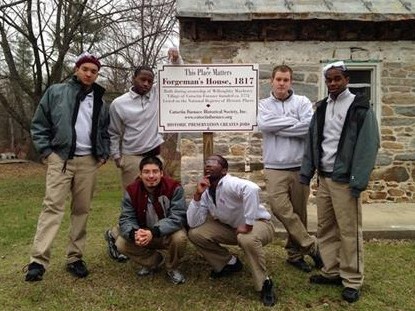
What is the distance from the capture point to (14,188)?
13688 mm

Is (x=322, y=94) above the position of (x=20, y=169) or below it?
above

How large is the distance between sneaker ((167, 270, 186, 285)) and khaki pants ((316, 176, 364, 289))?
4.17 ft

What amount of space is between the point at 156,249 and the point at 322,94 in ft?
13.9

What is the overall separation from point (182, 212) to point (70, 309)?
120 cm

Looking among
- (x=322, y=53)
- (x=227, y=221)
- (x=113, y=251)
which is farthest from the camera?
(x=322, y=53)

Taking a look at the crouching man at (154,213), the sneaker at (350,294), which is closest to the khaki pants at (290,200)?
the sneaker at (350,294)

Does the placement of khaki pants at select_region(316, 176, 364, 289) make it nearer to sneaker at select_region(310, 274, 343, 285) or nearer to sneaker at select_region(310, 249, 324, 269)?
sneaker at select_region(310, 274, 343, 285)

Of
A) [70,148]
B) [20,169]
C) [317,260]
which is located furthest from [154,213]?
[20,169]

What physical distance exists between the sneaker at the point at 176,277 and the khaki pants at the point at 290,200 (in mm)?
1043

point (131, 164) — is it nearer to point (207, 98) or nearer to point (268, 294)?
point (207, 98)

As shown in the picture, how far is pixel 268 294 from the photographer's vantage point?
4039mm

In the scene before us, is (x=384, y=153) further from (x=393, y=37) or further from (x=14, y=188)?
(x=14, y=188)

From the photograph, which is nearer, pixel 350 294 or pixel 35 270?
pixel 350 294

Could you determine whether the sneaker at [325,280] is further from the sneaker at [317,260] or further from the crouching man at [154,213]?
the crouching man at [154,213]
